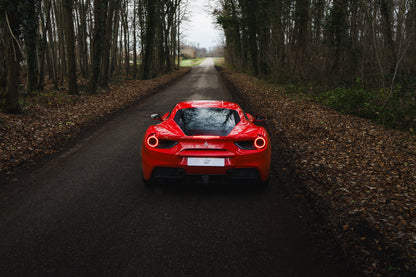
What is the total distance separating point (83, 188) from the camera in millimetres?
4590

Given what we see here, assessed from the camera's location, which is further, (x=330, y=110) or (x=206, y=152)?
(x=330, y=110)

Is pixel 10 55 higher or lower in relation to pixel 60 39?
lower

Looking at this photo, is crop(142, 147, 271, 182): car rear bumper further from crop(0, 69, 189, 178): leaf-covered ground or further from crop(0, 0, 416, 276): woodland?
crop(0, 69, 189, 178): leaf-covered ground

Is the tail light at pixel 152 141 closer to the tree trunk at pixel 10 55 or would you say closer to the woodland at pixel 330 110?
the woodland at pixel 330 110

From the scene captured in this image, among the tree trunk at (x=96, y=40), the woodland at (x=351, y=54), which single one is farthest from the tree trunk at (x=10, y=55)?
the woodland at (x=351, y=54)

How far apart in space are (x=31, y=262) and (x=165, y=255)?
1.25 meters

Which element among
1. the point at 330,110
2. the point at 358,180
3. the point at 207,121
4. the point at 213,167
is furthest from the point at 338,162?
the point at 330,110

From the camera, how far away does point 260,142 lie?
4.20m

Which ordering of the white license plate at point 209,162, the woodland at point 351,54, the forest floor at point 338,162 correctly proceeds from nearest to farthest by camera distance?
the forest floor at point 338,162 → the white license plate at point 209,162 → the woodland at point 351,54

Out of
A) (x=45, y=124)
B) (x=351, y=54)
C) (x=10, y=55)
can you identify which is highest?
(x=351, y=54)

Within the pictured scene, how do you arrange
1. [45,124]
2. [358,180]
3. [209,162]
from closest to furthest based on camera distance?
[209,162]
[358,180]
[45,124]

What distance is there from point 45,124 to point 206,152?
21.7 ft

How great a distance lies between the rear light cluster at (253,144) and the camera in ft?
13.4

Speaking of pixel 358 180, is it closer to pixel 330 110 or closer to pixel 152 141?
pixel 152 141
